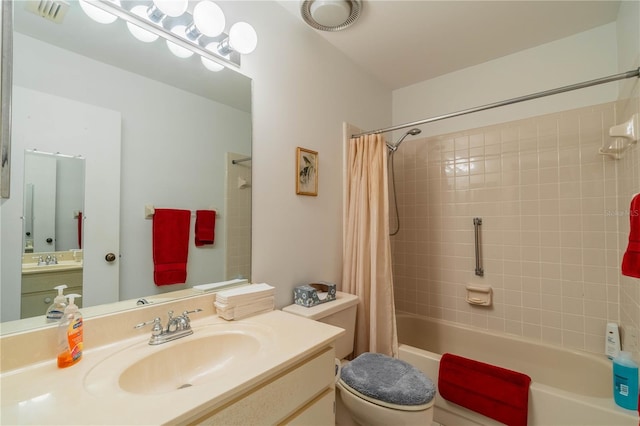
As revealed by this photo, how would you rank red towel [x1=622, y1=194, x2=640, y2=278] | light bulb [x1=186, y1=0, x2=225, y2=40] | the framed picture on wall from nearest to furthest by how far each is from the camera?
1. red towel [x1=622, y1=194, x2=640, y2=278]
2. light bulb [x1=186, y1=0, x2=225, y2=40]
3. the framed picture on wall

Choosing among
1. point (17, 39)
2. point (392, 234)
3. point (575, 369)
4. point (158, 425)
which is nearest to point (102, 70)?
point (17, 39)

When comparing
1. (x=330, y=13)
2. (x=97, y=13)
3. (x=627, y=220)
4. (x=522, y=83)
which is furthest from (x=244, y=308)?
(x=522, y=83)

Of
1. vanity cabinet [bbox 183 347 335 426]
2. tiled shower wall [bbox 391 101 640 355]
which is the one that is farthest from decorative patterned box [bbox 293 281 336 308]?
tiled shower wall [bbox 391 101 640 355]

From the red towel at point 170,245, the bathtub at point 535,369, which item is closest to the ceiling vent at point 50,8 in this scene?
the red towel at point 170,245

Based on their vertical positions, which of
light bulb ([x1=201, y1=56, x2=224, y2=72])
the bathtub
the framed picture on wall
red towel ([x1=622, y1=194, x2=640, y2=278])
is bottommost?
the bathtub

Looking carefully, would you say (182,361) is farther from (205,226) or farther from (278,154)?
(278,154)

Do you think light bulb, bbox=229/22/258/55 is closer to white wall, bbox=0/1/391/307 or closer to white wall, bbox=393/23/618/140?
white wall, bbox=0/1/391/307

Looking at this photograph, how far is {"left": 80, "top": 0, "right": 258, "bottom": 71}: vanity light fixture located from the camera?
3.34ft

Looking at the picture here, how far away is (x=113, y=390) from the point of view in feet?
2.21

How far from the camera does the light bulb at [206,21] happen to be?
3.74 ft

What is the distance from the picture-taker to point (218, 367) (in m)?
0.99

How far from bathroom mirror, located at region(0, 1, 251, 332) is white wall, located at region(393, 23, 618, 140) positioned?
1.74 m

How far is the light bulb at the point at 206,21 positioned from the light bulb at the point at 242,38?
0.07 meters

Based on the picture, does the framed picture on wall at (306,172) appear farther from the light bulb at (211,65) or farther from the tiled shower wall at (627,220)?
the tiled shower wall at (627,220)
